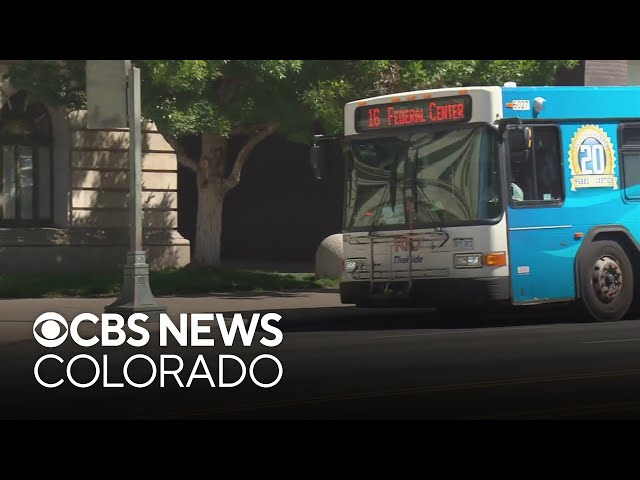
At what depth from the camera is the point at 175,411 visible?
35.8 ft

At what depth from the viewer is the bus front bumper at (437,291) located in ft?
61.3

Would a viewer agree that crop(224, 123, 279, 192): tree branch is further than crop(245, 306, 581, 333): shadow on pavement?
Yes

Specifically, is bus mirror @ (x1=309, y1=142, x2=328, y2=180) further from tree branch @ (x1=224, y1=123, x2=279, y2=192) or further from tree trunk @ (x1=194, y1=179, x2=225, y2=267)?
tree trunk @ (x1=194, y1=179, x2=225, y2=267)

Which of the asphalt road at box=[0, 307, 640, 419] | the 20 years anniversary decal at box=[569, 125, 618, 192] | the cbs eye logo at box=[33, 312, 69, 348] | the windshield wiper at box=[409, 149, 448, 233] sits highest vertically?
the 20 years anniversary decal at box=[569, 125, 618, 192]

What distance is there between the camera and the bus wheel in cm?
1942

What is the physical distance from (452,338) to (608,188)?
11.8ft

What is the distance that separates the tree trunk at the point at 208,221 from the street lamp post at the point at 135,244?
7662mm

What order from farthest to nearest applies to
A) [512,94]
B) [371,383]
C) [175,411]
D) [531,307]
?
[531,307], [512,94], [371,383], [175,411]

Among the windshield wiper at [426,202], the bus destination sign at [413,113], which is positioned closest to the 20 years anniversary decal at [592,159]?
the bus destination sign at [413,113]

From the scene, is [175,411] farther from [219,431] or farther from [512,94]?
[512,94]

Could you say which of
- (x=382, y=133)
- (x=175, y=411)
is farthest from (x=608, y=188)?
(x=175, y=411)

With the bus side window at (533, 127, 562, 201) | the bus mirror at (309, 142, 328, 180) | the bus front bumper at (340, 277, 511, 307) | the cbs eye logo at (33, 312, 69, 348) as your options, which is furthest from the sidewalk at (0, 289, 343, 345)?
the bus side window at (533, 127, 562, 201)

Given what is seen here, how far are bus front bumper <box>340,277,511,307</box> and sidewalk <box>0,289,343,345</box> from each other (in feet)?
7.81

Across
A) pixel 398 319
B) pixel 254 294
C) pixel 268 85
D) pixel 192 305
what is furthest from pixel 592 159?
pixel 268 85
